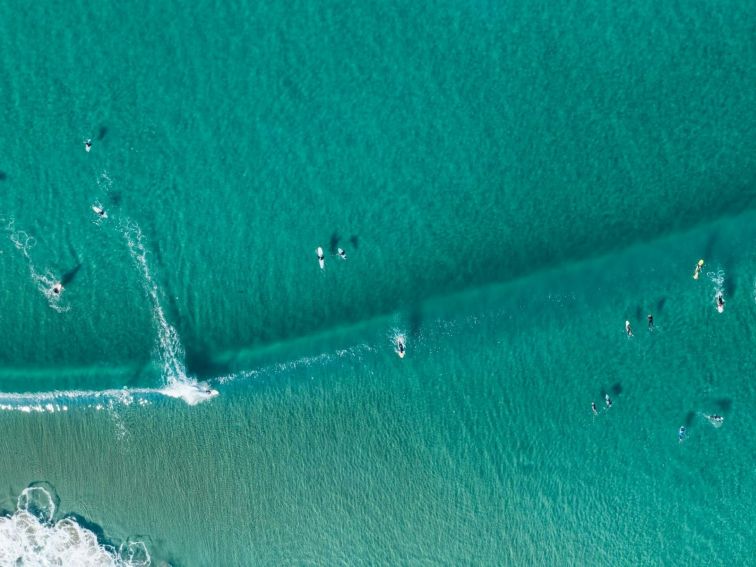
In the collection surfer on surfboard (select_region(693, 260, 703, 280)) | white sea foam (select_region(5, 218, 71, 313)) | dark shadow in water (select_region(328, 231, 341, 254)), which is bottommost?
white sea foam (select_region(5, 218, 71, 313))

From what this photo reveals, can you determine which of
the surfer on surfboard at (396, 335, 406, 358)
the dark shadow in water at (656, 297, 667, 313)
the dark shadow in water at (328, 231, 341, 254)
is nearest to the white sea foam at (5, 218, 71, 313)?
the dark shadow in water at (328, 231, 341, 254)

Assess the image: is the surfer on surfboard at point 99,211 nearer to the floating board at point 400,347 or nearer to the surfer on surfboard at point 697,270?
the floating board at point 400,347

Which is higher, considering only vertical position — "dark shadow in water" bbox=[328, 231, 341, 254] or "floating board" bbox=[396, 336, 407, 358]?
"dark shadow in water" bbox=[328, 231, 341, 254]

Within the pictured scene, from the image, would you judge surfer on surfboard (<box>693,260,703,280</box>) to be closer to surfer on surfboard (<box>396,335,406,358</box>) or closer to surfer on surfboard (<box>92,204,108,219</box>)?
surfer on surfboard (<box>396,335,406,358</box>)

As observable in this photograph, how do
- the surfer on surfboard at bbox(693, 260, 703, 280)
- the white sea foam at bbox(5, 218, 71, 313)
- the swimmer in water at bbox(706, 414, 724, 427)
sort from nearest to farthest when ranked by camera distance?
the surfer on surfboard at bbox(693, 260, 703, 280) < the swimmer in water at bbox(706, 414, 724, 427) < the white sea foam at bbox(5, 218, 71, 313)

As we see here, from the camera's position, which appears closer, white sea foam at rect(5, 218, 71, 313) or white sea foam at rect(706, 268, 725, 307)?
white sea foam at rect(706, 268, 725, 307)

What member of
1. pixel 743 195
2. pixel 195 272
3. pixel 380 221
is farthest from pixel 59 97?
pixel 743 195
